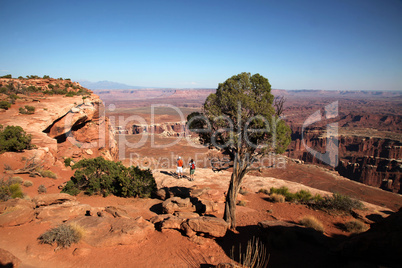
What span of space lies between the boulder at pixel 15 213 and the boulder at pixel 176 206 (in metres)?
4.63

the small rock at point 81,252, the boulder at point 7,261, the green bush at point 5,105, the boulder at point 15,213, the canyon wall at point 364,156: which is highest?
the green bush at point 5,105

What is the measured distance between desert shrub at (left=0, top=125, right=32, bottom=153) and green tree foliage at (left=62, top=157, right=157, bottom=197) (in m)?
3.76

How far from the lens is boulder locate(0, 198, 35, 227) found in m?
5.71

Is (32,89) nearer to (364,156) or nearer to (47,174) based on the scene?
(47,174)

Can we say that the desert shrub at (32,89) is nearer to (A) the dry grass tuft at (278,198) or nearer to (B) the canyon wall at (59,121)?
(B) the canyon wall at (59,121)

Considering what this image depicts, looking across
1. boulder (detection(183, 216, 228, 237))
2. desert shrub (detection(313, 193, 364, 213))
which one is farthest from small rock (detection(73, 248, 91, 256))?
desert shrub (detection(313, 193, 364, 213))

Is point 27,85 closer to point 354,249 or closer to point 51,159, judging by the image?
point 51,159

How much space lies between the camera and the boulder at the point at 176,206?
888 centimetres

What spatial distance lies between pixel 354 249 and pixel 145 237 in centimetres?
552

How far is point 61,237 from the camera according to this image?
5211mm

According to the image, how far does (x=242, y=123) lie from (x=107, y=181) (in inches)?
320

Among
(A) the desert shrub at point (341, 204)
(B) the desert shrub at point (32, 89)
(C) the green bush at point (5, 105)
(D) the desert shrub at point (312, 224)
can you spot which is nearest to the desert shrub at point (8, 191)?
(C) the green bush at point (5, 105)

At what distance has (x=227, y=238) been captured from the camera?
24.1 feet

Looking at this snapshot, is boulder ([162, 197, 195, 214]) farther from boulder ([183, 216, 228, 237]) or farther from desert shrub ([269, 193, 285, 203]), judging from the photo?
desert shrub ([269, 193, 285, 203])
